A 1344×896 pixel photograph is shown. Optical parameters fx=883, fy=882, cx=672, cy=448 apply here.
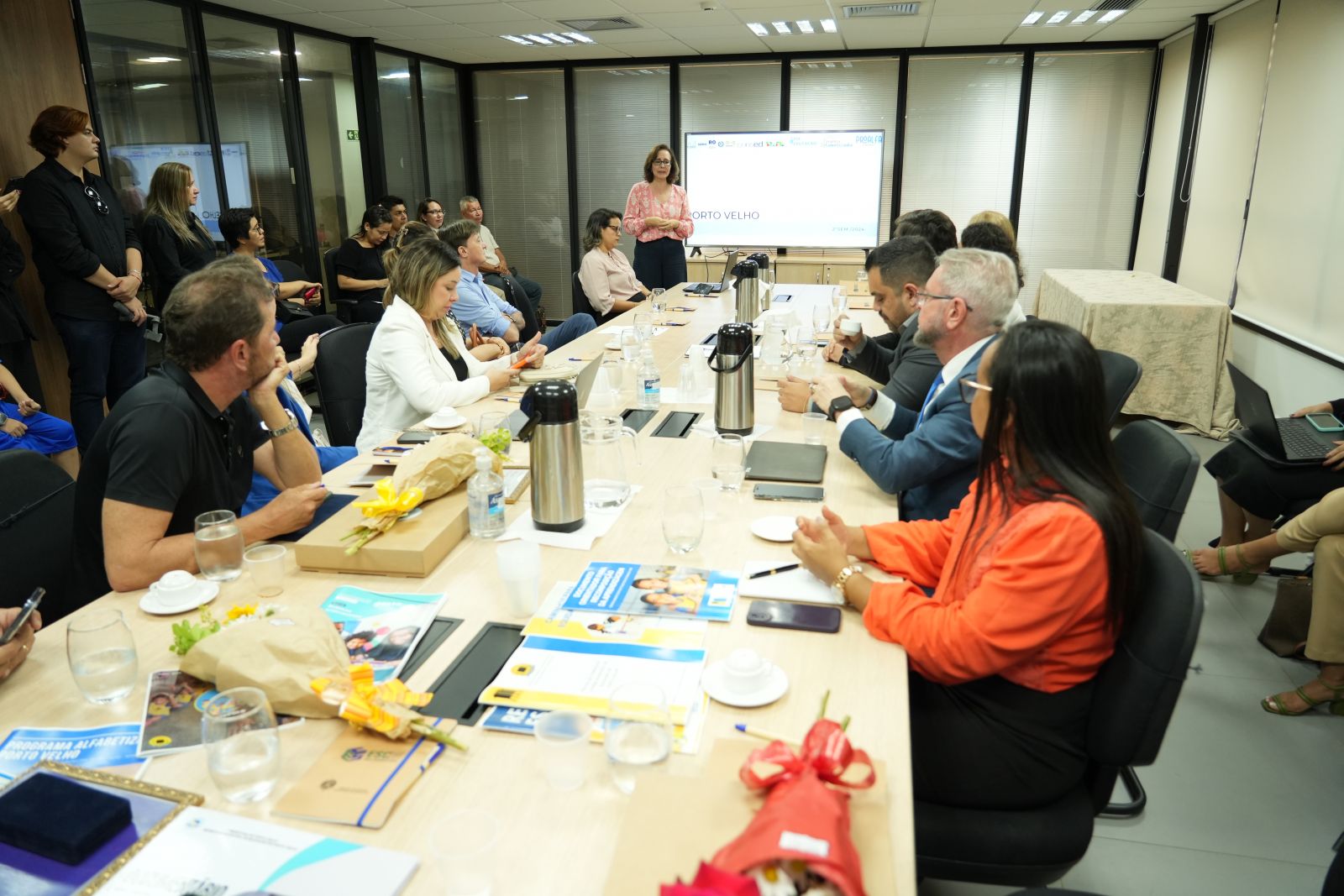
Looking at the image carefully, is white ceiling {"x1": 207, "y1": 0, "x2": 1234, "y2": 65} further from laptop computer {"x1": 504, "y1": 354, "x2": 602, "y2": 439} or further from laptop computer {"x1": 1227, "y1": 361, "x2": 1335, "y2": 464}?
laptop computer {"x1": 504, "y1": 354, "x2": 602, "y2": 439}

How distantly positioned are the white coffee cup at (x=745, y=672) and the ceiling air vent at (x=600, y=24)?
21.0ft

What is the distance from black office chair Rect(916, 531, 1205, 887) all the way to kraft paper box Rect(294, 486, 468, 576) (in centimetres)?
103

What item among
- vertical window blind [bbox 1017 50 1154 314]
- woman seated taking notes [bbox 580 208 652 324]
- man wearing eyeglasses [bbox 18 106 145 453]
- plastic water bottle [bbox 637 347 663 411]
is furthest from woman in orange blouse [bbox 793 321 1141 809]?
vertical window blind [bbox 1017 50 1154 314]

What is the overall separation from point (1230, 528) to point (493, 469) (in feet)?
9.66

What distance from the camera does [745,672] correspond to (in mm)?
1325

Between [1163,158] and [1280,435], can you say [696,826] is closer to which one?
[1280,435]

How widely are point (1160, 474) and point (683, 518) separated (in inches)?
39.2

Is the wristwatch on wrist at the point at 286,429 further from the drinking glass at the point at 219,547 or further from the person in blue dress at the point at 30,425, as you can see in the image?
the person in blue dress at the point at 30,425

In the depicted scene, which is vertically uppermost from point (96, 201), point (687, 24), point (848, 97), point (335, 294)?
point (687, 24)

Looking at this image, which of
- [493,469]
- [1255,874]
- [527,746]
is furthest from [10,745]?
[1255,874]

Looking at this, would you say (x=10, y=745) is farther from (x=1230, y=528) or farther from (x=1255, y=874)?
(x=1230, y=528)

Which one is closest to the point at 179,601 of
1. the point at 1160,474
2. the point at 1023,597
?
the point at 1023,597

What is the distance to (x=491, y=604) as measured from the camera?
1.64 metres

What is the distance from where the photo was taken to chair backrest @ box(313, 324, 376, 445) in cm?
321
